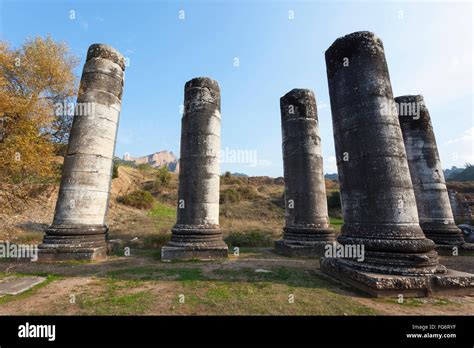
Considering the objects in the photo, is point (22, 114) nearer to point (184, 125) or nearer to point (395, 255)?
point (184, 125)

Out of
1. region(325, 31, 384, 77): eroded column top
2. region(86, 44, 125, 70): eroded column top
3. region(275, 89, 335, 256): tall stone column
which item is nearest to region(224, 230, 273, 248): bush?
region(275, 89, 335, 256): tall stone column

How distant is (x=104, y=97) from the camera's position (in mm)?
9695

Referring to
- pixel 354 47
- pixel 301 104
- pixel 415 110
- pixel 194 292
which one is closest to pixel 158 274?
pixel 194 292

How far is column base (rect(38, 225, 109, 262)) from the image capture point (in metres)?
7.89

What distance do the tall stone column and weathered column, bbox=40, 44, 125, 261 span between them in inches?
290

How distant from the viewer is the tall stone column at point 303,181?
10148 millimetres

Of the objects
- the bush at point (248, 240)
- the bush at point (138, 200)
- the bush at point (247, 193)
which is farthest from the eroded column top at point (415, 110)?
the bush at point (247, 193)

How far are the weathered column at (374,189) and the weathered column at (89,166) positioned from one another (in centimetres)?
786

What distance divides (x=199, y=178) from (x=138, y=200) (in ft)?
58.0

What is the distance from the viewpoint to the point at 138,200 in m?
24.7

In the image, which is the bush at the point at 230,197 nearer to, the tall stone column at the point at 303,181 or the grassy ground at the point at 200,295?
the tall stone column at the point at 303,181

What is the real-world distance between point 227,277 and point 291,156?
6.91 meters
